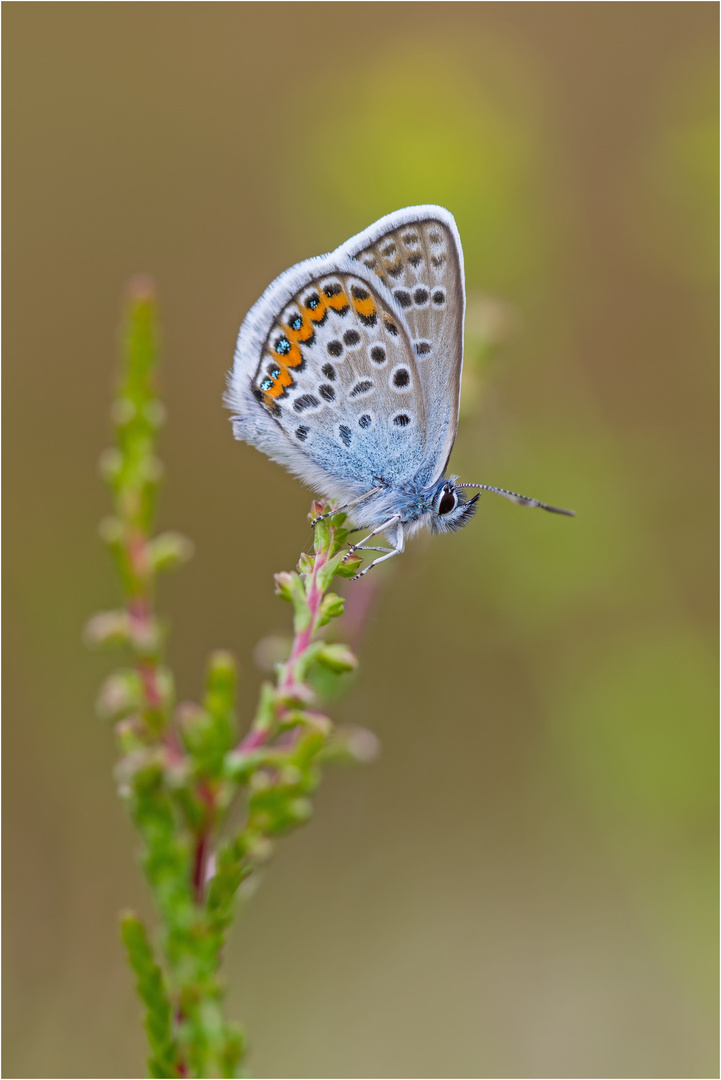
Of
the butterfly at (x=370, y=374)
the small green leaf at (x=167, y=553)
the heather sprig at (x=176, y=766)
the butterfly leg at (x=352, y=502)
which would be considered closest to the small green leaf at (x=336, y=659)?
the heather sprig at (x=176, y=766)

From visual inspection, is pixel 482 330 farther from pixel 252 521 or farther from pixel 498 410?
pixel 252 521

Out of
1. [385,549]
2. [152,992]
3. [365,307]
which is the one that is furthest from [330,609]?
[365,307]

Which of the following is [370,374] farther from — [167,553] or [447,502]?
[167,553]

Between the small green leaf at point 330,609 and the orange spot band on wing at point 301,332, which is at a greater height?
the orange spot band on wing at point 301,332

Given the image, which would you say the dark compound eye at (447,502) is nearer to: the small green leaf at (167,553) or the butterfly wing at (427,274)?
the butterfly wing at (427,274)

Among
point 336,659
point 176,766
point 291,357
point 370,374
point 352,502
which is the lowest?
point 176,766

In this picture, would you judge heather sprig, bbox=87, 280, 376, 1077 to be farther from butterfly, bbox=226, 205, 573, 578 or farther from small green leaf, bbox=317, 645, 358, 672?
butterfly, bbox=226, 205, 573, 578
